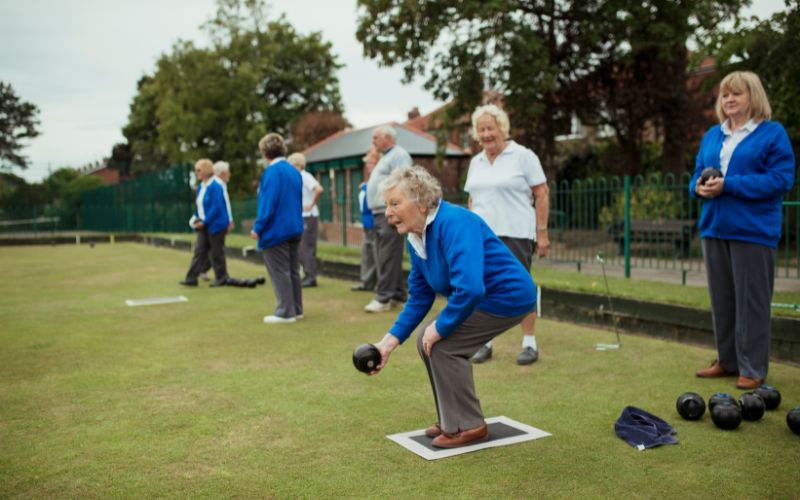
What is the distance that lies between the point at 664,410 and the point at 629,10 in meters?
16.2

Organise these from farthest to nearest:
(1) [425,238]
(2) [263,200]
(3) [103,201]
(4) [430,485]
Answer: (3) [103,201], (2) [263,200], (1) [425,238], (4) [430,485]

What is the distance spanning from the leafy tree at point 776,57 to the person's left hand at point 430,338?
7.21 metres

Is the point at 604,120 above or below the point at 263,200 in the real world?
above

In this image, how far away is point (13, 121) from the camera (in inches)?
1587

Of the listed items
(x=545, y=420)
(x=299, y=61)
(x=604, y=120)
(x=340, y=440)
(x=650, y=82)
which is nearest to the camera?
(x=340, y=440)

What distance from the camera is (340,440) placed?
395 cm

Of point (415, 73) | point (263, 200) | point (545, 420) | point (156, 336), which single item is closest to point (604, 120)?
point (415, 73)

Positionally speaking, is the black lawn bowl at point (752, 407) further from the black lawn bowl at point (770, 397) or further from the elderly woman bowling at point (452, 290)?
the elderly woman bowling at point (452, 290)

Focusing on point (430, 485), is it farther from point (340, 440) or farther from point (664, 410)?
point (664, 410)

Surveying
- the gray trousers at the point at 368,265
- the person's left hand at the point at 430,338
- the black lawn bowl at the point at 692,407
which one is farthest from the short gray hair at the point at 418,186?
the gray trousers at the point at 368,265

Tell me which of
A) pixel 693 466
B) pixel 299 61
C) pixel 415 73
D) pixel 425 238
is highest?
pixel 299 61

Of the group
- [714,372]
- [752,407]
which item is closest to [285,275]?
[714,372]

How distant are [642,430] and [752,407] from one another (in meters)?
0.72

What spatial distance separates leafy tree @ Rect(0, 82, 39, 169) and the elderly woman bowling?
40.4 m
